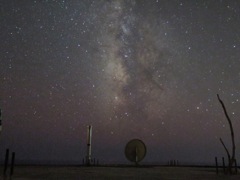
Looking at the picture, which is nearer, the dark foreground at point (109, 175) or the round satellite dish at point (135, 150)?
the dark foreground at point (109, 175)

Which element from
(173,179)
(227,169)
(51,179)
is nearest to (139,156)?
(227,169)

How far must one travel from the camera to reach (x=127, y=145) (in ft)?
115

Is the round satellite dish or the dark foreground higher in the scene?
the round satellite dish

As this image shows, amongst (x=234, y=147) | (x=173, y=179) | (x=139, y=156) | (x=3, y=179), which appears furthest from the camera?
(x=139, y=156)

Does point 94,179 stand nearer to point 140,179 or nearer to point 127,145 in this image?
point 140,179

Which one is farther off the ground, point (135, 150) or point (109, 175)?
point (135, 150)

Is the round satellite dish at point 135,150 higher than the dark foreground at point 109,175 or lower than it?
higher

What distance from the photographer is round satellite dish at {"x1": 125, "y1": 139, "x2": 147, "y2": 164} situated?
34594 millimetres

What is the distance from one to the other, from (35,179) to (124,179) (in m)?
5.14

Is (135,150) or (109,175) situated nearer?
(109,175)

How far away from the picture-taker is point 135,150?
1373 inches

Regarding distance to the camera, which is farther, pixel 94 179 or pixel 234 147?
pixel 234 147

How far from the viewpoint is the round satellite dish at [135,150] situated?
3459cm

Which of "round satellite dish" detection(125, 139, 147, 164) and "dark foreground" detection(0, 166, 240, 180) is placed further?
"round satellite dish" detection(125, 139, 147, 164)
